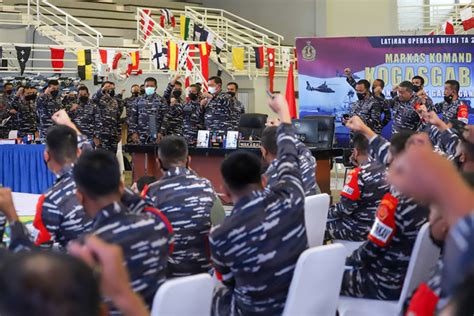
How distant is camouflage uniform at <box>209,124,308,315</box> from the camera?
9.68 feet

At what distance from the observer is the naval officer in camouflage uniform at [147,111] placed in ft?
39.8

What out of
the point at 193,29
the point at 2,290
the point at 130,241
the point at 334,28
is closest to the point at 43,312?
the point at 2,290

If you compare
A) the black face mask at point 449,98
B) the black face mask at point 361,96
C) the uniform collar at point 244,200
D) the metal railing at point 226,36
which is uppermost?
the metal railing at point 226,36

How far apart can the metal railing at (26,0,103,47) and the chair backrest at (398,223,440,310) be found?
12.8 meters

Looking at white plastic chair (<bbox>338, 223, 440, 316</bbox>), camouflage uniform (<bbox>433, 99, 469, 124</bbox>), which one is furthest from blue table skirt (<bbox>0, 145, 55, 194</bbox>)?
white plastic chair (<bbox>338, 223, 440, 316</bbox>)

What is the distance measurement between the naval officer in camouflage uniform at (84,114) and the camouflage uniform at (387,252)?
8.57 meters

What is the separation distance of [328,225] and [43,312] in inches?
149

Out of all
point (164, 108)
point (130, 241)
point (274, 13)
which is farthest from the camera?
point (274, 13)

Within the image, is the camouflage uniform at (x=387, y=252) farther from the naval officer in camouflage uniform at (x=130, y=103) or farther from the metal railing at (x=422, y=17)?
the metal railing at (x=422, y=17)

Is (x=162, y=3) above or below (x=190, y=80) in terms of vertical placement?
above

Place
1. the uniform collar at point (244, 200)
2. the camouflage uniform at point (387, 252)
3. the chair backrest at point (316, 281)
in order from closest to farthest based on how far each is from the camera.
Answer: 1. the chair backrest at point (316, 281)
2. the uniform collar at point (244, 200)
3. the camouflage uniform at point (387, 252)

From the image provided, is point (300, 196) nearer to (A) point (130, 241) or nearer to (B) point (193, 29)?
(A) point (130, 241)

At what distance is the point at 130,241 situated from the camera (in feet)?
8.63

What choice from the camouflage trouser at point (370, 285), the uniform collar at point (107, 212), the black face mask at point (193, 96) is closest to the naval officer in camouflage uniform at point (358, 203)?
the camouflage trouser at point (370, 285)
